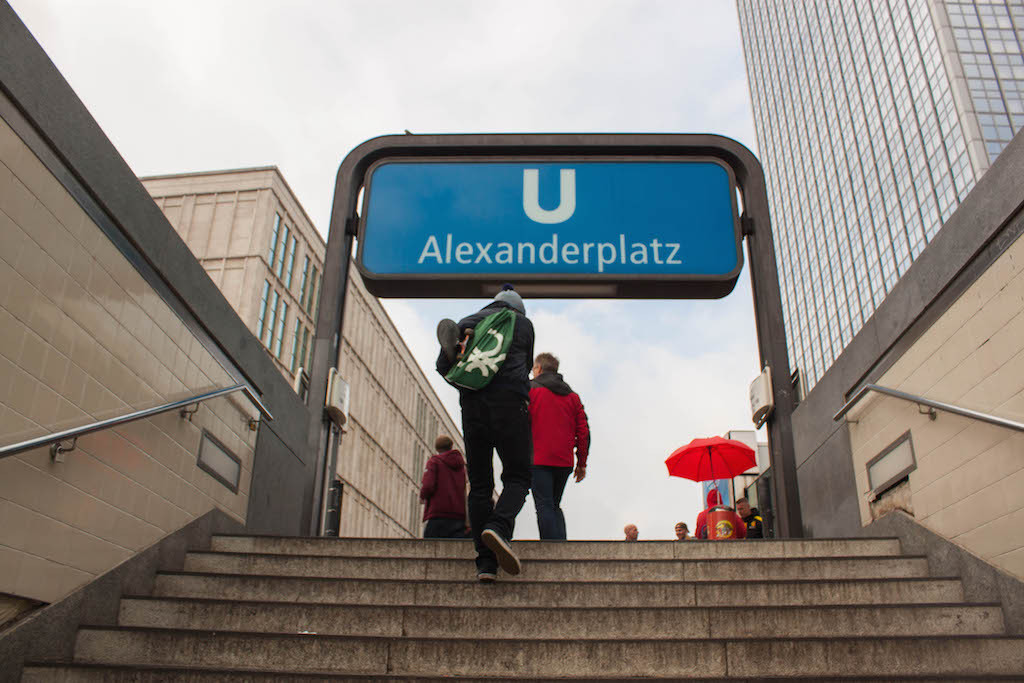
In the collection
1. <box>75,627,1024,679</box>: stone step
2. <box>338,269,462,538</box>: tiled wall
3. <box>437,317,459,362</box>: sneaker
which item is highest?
<box>338,269,462,538</box>: tiled wall

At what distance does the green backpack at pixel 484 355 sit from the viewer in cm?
411

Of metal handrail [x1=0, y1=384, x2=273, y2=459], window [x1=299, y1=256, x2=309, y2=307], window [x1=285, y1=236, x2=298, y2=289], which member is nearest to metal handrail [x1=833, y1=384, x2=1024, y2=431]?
metal handrail [x1=0, y1=384, x2=273, y2=459]

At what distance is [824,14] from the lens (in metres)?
78.6

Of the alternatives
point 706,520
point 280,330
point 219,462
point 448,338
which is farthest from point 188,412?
point 280,330

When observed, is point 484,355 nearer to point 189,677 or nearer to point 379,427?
point 189,677

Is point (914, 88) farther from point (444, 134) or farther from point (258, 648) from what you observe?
point (258, 648)

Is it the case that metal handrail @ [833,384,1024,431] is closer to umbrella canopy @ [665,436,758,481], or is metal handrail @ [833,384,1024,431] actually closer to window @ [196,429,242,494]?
window @ [196,429,242,494]

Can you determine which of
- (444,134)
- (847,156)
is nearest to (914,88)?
(847,156)

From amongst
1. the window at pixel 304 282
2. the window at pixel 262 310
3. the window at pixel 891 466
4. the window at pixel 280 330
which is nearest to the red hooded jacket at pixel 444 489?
the window at pixel 891 466

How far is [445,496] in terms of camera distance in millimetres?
7301

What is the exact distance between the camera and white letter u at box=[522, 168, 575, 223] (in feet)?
22.9

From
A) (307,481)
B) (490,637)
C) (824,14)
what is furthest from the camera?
(824,14)

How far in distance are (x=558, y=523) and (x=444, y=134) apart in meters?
3.75

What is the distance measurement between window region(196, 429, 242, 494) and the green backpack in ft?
6.45
